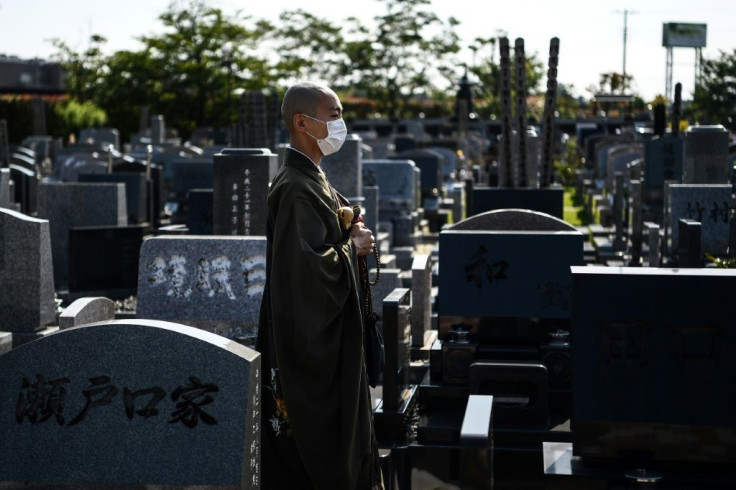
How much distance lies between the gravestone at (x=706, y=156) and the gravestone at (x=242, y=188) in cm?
663

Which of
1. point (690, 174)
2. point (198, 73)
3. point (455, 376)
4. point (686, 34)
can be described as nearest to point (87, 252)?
point (455, 376)

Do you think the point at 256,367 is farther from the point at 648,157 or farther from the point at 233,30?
the point at 233,30

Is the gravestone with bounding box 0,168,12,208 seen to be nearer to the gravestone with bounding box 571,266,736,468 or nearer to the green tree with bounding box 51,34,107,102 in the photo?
the gravestone with bounding box 571,266,736,468

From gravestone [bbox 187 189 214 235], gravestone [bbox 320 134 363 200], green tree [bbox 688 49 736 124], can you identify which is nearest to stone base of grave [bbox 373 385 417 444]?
gravestone [bbox 320 134 363 200]

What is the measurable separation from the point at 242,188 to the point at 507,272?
10.9 feet

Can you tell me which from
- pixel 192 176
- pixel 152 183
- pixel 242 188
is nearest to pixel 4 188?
pixel 152 183

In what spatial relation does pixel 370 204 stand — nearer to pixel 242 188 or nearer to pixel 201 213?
pixel 201 213

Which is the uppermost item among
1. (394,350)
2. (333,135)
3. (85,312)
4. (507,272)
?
(333,135)

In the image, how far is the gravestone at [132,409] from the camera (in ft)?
12.8

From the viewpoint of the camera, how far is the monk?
3990 mm

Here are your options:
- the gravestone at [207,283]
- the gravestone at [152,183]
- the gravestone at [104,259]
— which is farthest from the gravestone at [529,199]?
the gravestone at [152,183]

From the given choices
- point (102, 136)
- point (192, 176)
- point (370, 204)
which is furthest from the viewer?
point (102, 136)

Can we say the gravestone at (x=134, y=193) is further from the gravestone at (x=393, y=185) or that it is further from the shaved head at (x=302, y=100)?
the shaved head at (x=302, y=100)

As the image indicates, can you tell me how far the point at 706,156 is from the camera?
14.4 meters
